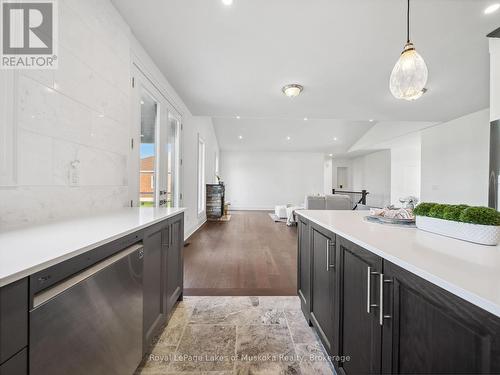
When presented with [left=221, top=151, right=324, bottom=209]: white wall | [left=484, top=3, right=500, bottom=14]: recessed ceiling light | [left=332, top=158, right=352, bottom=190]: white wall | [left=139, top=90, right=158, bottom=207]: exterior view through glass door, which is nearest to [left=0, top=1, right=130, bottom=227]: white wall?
[left=139, top=90, right=158, bottom=207]: exterior view through glass door

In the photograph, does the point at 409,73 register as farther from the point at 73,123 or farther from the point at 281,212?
the point at 281,212

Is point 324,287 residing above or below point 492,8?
below

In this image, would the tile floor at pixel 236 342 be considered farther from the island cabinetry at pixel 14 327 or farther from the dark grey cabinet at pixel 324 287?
the island cabinetry at pixel 14 327

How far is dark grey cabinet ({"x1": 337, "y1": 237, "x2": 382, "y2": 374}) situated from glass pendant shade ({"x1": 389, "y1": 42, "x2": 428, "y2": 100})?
4.28 ft

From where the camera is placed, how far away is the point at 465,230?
35.1 inches

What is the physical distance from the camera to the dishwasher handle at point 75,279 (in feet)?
2.07

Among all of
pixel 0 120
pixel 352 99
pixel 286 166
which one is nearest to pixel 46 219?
pixel 0 120

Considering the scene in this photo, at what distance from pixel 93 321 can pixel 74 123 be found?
1.25 m

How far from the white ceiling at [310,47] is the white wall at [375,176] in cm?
510

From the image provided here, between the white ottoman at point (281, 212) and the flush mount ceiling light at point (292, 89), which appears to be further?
the white ottoman at point (281, 212)

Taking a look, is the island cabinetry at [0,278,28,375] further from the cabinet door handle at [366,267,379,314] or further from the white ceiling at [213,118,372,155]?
the white ceiling at [213,118,372,155]

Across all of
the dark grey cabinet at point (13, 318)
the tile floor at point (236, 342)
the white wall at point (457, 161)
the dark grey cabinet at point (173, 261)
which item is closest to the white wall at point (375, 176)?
the white wall at point (457, 161)

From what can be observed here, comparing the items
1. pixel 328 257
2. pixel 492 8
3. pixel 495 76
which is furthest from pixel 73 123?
pixel 495 76

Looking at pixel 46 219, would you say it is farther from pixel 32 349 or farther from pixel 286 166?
pixel 286 166
